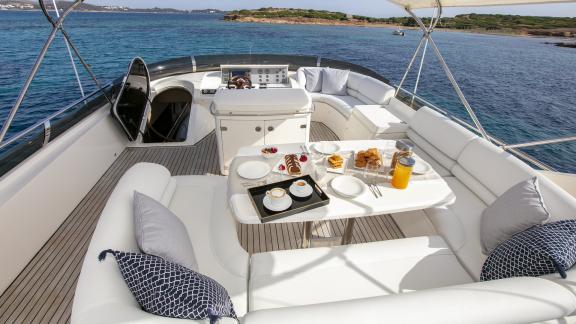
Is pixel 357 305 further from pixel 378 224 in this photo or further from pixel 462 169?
pixel 462 169

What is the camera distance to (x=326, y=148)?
A: 2057mm

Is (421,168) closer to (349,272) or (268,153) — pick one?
(349,272)

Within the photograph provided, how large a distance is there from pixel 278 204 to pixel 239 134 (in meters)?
1.44

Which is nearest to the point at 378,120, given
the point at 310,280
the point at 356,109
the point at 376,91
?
the point at 356,109

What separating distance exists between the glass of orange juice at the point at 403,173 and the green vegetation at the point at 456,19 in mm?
19538

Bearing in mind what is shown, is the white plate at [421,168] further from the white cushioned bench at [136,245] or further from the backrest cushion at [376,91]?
the backrest cushion at [376,91]

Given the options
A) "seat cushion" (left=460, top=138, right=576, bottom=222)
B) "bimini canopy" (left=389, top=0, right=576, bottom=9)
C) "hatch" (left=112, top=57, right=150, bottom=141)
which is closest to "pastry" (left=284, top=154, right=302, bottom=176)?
"seat cushion" (left=460, top=138, right=576, bottom=222)

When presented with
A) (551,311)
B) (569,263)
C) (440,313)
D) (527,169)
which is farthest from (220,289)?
(527,169)

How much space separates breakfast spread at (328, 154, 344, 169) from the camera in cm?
181

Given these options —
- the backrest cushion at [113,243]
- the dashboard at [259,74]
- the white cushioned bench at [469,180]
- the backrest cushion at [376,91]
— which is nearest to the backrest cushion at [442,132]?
the white cushioned bench at [469,180]

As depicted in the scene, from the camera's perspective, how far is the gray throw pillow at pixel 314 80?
15.3ft

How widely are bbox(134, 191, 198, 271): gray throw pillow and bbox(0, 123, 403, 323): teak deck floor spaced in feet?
2.70

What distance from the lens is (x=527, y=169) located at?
1.83 metres

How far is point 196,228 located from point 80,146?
1604 millimetres
